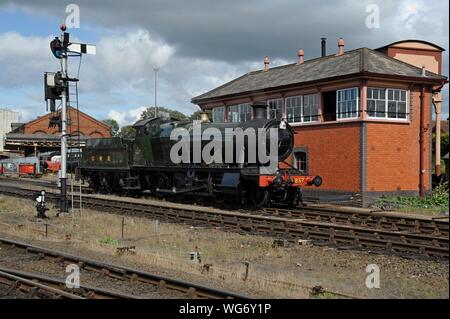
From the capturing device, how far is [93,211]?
18.4 metres

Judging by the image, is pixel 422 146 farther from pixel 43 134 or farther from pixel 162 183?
pixel 43 134

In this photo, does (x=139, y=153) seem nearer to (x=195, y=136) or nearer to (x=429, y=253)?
(x=195, y=136)

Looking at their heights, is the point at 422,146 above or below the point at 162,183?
above

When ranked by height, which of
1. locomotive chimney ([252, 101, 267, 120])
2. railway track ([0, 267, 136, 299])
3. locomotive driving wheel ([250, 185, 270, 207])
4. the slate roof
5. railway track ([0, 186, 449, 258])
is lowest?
railway track ([0, 267, 136, 299])

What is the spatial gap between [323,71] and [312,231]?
1385cm

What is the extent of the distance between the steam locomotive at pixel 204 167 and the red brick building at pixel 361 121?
430 centimetres

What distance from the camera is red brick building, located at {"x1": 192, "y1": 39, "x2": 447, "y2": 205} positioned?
2212 centimetres

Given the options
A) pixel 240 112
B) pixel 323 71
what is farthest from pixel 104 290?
pixel 240 112

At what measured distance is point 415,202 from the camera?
849 inches

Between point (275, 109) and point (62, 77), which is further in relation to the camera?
point (275, 109)

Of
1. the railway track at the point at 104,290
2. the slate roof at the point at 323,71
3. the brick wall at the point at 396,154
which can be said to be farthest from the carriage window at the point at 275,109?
the railway track at the point at 104,290

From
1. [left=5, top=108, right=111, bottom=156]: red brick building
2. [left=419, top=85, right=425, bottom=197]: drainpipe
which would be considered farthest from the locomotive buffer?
[left=5, top=108, right=111, bottom=156]: red brick building

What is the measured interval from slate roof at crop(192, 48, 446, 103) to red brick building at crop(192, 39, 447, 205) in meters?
0.07

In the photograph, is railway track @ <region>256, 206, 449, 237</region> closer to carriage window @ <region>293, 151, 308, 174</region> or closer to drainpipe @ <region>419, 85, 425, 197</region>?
carriage window @ <region>293, 151, 308, 174</region>
